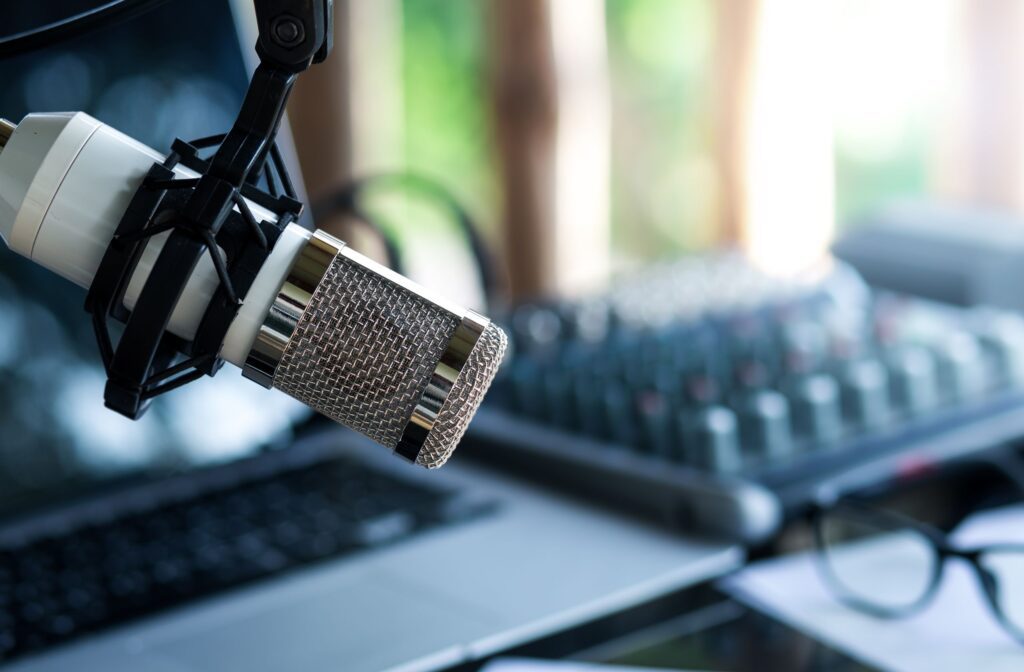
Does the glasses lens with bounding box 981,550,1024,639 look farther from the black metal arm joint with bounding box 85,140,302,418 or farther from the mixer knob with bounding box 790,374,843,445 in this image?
the black metal arm joint with bounding box 85,140,302,418

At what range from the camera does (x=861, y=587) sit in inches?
25.5

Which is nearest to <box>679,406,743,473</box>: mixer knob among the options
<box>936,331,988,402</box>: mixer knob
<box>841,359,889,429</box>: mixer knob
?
<box>841,359,889,429</box>: mixer knob

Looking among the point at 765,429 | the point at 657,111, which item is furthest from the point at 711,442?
the point at 657,111

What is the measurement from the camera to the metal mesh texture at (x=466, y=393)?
0.37 m

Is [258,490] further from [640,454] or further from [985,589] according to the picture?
[985,589]

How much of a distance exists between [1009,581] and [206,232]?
50cm

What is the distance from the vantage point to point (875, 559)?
2.24ft

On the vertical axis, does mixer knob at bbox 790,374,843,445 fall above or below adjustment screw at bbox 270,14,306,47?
below

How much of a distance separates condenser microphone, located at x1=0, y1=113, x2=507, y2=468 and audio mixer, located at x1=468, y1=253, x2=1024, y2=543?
34 cm

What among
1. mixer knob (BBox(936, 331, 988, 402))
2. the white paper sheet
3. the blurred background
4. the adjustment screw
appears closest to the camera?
the adjustment screw

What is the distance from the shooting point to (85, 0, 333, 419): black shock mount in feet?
1.16

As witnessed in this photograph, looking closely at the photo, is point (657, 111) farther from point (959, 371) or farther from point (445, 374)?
point (445, 374)

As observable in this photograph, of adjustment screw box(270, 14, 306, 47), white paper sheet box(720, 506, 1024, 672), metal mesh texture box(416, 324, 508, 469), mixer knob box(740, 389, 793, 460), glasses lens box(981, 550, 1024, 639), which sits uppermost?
adjustment screw box(270, 14, 306, 47)

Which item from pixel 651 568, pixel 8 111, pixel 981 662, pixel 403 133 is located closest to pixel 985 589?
pixel 981 662
